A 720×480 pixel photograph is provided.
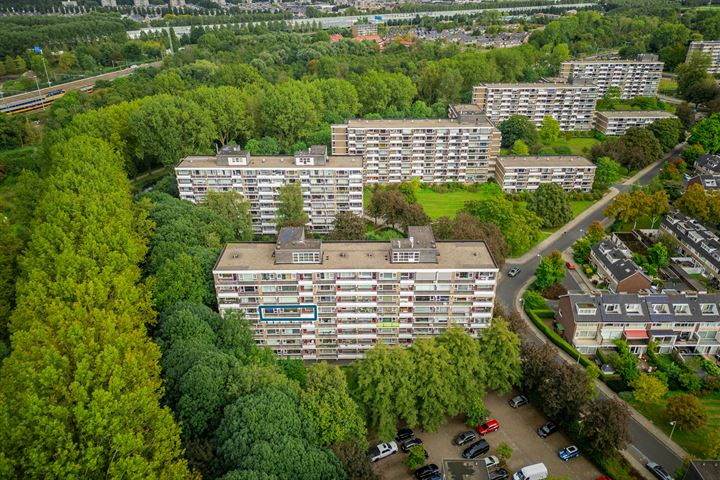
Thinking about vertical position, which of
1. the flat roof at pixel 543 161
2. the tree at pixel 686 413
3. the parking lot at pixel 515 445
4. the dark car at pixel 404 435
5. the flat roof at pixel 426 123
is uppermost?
the flat roof at pixel 426 123

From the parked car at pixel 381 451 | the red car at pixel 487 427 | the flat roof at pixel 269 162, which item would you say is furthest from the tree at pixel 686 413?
the flat roof at pixel 269 162

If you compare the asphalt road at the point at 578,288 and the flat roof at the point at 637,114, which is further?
the flat roof at the point at 637,114

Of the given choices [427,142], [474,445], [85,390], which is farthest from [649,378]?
[427,142]

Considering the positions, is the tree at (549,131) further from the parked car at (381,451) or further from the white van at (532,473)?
the parked car at (381,451)

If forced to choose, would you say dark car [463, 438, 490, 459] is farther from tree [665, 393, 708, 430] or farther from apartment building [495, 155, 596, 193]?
apartment building [495, 155, 596, 193]

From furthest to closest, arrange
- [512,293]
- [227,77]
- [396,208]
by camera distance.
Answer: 1. [227,77]
2. [396,208]
3. [512,293]

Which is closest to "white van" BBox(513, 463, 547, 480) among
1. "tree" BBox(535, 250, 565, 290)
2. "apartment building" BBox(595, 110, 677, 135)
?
"tree" BBox(535, 250, 565, 290)

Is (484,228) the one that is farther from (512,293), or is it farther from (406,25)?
(406,25)
